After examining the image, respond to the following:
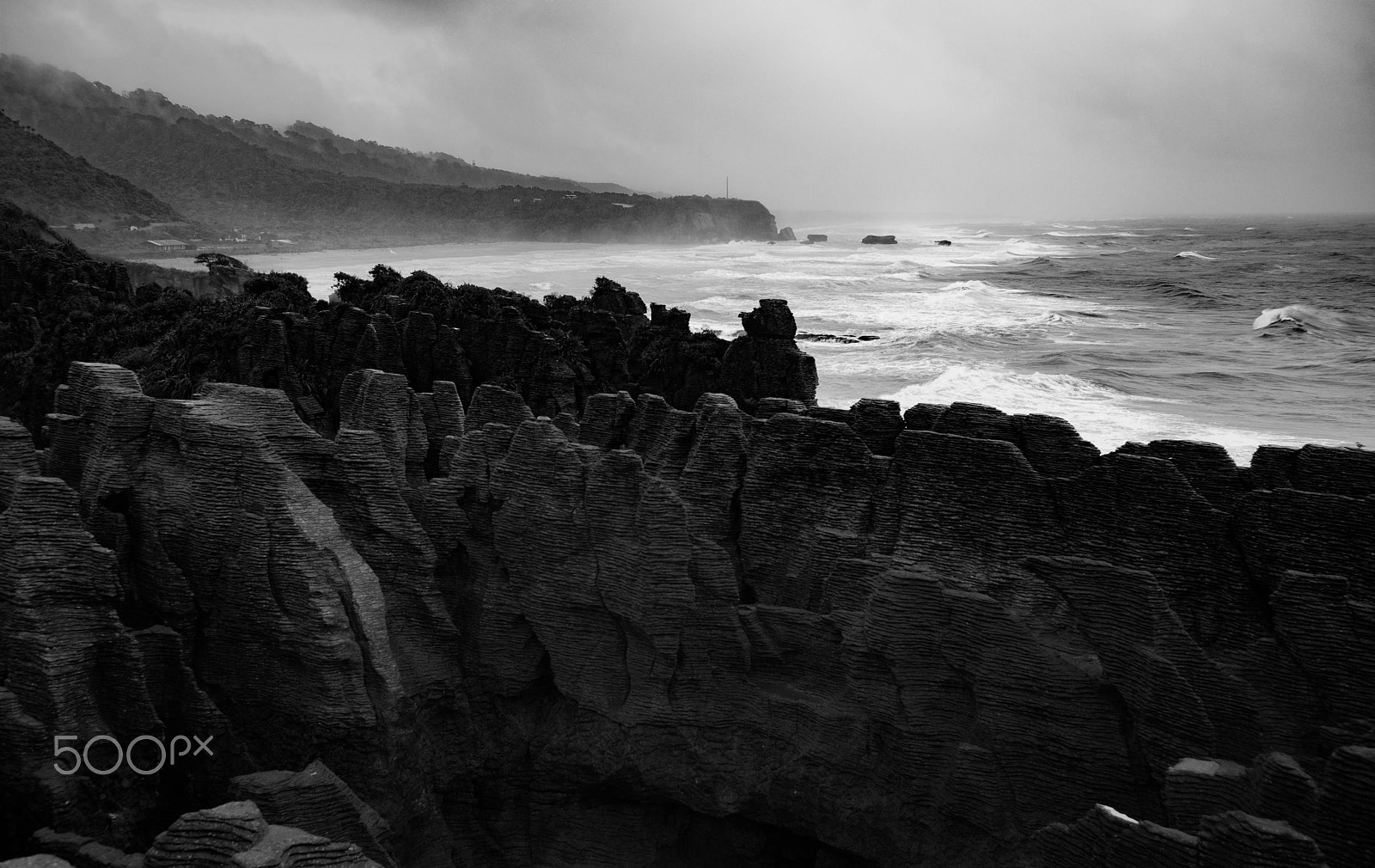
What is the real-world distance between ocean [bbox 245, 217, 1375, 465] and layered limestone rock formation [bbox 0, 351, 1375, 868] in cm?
1658

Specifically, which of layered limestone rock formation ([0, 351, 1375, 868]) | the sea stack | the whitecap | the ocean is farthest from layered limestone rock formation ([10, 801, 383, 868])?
the ocean

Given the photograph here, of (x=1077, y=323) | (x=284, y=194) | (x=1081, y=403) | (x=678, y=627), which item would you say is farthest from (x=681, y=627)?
(x=284, y=194)

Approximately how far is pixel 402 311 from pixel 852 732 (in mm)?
14249

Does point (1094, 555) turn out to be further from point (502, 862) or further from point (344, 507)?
point (344, 507)

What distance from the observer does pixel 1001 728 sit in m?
6.64

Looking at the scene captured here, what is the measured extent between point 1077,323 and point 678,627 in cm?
4338

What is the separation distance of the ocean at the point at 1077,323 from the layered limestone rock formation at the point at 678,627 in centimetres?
1658

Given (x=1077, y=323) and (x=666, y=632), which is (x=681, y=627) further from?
(x=1077, y=323)

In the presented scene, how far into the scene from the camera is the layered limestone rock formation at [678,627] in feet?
20.6

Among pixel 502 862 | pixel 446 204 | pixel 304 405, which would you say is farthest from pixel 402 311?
pixel 446 204

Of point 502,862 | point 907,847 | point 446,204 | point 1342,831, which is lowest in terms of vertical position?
→ point 502,862

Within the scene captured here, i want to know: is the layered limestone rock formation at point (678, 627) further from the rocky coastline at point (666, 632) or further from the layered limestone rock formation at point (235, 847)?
the layered limestone rock formation at point (235, 847)

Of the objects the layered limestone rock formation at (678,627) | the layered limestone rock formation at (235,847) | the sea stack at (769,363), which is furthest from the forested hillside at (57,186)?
the layered limestone rock formation at (235,847)

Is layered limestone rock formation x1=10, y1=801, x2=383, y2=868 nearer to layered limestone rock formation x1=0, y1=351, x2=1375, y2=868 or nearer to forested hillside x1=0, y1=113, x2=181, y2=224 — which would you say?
layered limestone rock formation x1=0, y1=351, x2=1375, y2=868
